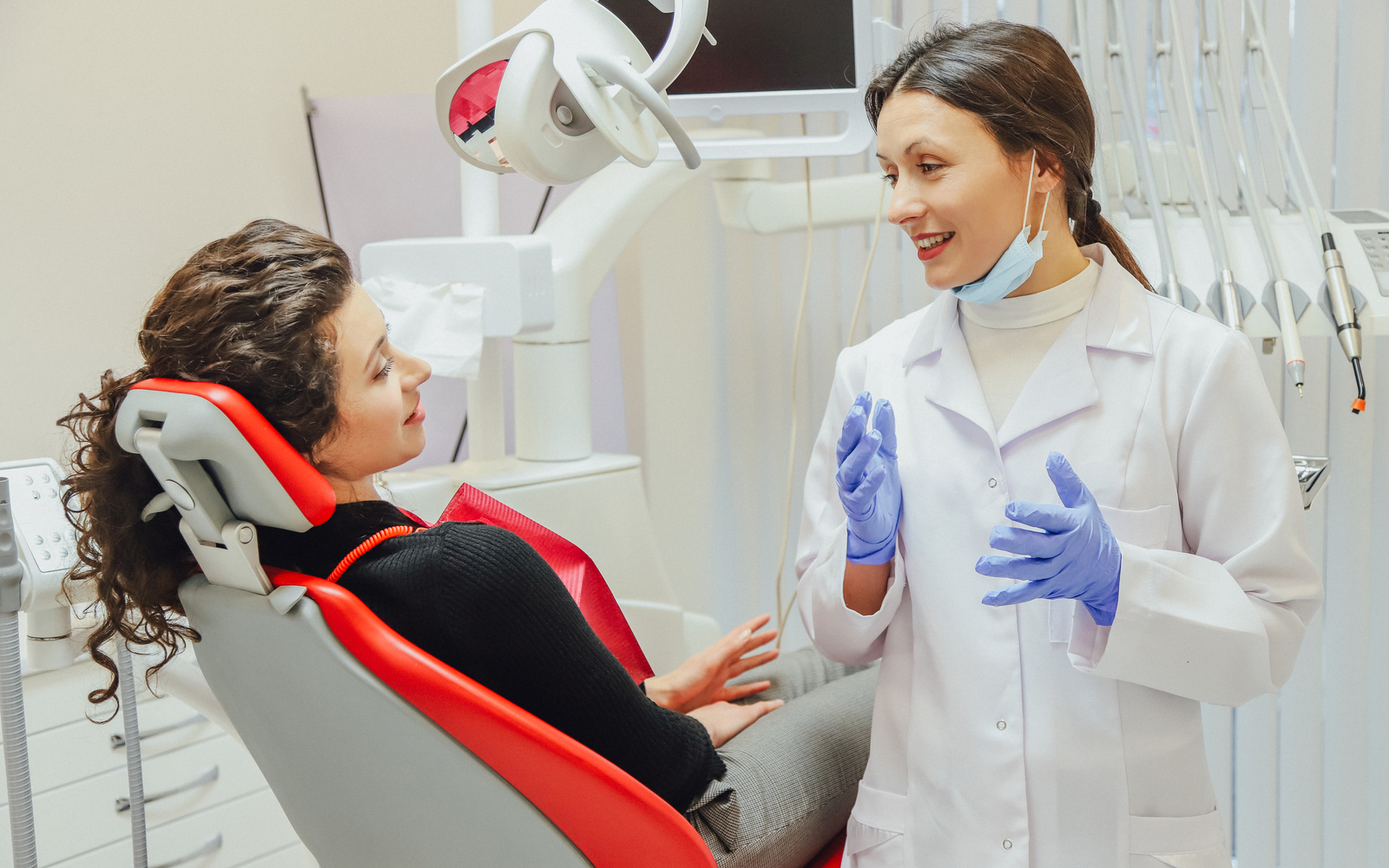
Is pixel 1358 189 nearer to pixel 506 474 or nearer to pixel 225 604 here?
pixel 506 474

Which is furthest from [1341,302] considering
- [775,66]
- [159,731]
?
[159,731]

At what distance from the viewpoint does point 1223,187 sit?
1925 mm

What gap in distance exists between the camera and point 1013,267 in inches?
41.2

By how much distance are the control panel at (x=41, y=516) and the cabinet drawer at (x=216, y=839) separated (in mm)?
555

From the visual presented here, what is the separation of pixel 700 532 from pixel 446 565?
5.39ft

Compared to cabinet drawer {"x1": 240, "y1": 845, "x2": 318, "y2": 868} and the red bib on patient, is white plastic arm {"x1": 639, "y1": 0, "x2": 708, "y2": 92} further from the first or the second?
cabinet drawer {"x1": 240, "y1": 845, "x2": 318, "y2": 868}

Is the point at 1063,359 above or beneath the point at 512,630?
above

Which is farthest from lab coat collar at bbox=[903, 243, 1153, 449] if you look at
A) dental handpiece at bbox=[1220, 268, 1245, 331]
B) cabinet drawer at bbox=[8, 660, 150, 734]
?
cabinet drawer at bbox=[8, 660, 150, 734]

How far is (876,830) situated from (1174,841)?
11.3 inches

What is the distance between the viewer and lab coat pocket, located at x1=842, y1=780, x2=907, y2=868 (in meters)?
1.09

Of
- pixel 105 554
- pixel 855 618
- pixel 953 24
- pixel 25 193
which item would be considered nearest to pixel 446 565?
pixel 105 554

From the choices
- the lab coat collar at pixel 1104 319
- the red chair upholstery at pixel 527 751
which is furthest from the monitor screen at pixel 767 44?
the red chair upholstery at pixel 527 751

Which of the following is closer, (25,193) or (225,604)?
(225,604)

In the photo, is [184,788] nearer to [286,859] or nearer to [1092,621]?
[286,859]
